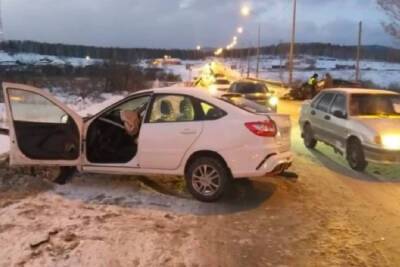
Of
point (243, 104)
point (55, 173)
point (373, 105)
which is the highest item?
point (243, 104)

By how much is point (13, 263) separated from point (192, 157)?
3426mm

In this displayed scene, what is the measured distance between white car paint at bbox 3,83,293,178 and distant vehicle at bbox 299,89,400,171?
2999 mm

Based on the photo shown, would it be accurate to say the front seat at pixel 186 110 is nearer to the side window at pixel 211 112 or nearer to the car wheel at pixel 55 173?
the side window at pixel 211 112

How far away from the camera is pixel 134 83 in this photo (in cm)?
5188

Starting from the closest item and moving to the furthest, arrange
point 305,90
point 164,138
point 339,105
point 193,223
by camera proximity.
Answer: point 193,223 → point 164,138 → point 339,105 → point 305,90

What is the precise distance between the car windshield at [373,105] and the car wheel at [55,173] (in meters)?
6.16

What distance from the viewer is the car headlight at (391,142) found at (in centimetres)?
1142

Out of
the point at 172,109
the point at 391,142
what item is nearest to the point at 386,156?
the point at 391,142

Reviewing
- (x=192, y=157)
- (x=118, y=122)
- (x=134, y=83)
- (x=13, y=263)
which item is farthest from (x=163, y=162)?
(x=134, y=83)

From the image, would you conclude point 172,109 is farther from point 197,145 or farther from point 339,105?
point 339,105

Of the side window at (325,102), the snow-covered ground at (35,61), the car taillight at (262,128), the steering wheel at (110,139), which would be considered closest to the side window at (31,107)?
the steering wheel at (110,139)

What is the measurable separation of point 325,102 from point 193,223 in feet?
24.6

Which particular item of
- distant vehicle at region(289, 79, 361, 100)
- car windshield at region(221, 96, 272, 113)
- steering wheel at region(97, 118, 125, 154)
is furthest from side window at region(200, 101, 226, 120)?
distant vehicle at region(289, 79, 361, 100)

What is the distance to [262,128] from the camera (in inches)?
335
